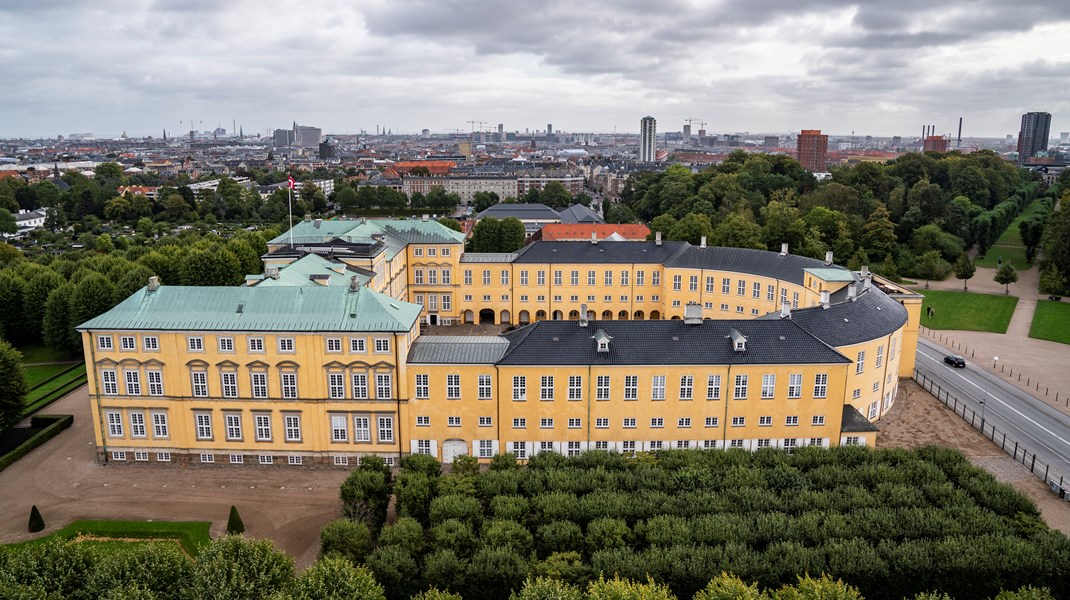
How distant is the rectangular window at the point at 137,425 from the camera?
53469 millimetres

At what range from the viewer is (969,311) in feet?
331

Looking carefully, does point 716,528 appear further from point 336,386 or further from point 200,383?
point 200,383

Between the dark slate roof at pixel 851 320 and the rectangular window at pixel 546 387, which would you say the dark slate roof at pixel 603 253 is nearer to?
the dark slate roof at pixel 851 320

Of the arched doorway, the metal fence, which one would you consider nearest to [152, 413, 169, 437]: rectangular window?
the arched doorway

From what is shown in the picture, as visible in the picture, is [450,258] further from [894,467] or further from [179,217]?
[179,217]

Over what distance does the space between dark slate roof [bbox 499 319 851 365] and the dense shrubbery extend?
8.13 m

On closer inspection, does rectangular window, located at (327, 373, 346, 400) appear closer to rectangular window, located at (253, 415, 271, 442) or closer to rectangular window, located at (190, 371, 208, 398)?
rectangular window, located at (253, 415, 271, 442)

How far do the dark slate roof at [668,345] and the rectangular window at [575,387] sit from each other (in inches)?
44.0

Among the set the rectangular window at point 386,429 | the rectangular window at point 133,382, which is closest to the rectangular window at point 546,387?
the rectangular window at point 386,429

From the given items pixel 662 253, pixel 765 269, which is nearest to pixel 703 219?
pixel 662 253

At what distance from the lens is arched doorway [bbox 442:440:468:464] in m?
52.7

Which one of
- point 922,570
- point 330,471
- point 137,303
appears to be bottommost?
point 330,471

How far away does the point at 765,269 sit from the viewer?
81938 mm

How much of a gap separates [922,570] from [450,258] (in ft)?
222
